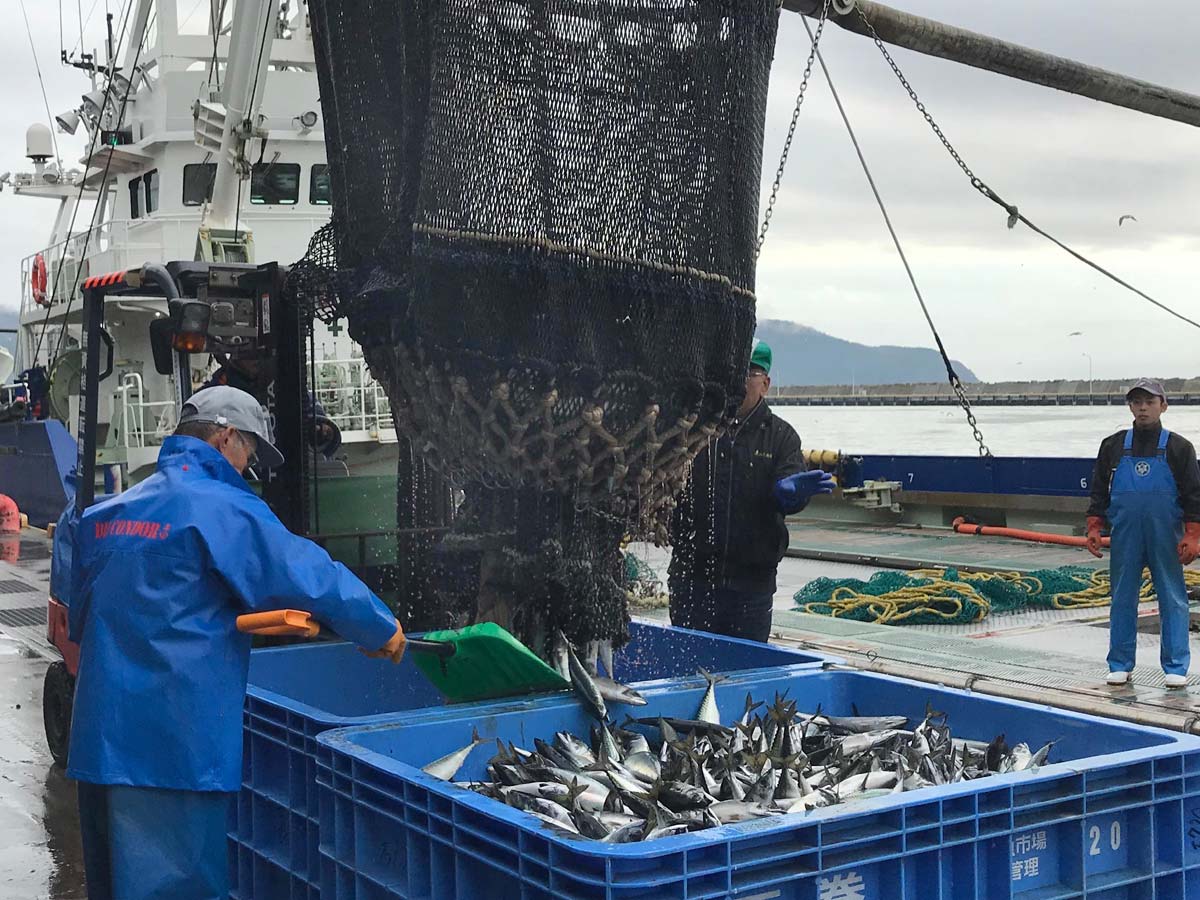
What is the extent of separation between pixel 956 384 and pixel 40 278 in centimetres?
1908

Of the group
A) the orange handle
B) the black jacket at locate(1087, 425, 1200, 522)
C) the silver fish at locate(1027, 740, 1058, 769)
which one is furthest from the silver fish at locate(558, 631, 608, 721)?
the black jacket at locate(1087, 425, 1200, 522)

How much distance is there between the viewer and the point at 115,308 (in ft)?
55.9

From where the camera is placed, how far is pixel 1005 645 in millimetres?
8391

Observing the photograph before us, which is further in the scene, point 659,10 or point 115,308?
point 115,308

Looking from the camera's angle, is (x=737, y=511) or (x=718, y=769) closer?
A: (x=718, y=769)

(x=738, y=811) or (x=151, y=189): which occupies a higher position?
(x=151, y=189)

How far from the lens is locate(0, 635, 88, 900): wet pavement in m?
5.06

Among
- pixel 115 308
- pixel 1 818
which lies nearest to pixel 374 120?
pixel 1 818

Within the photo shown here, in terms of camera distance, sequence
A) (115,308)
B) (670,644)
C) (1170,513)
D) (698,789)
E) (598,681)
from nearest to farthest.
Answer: (698,789) < (598,681) < (670,644) < (1170,513) < (115,308)

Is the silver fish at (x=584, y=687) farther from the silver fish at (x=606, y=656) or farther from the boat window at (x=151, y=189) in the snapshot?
the boat window at (x=151, y=189)

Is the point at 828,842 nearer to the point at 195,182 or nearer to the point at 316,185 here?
the point at 316,185

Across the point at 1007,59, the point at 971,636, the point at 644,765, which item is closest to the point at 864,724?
the point at 644,765

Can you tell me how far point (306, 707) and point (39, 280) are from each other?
21066mm

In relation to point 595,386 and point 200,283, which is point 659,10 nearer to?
point 595,386
